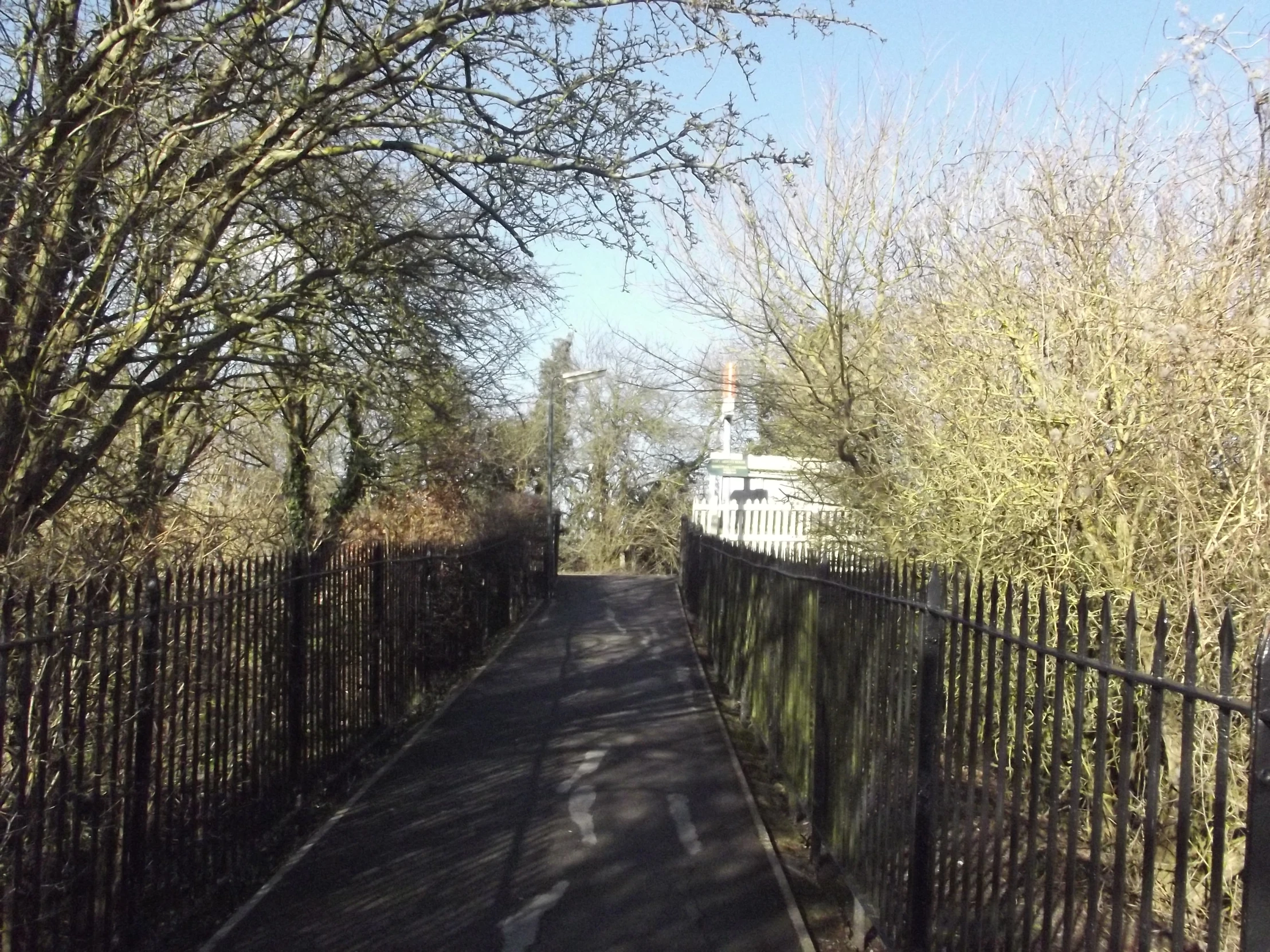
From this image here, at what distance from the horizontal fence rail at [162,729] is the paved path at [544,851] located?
1.48ft

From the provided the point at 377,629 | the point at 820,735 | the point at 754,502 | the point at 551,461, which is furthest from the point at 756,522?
the point at 820,735

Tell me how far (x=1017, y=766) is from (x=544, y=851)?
3.88 meters

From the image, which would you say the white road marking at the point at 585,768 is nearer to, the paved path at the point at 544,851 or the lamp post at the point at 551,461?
the paved path at the point at 544,851

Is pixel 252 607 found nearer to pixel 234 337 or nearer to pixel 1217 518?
pixel 234 337

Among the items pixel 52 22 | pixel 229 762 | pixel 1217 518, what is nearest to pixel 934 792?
pixel 1217 518

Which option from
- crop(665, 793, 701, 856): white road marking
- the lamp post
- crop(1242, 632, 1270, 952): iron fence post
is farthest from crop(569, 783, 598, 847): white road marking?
the lamp post

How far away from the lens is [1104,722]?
330 centimetres

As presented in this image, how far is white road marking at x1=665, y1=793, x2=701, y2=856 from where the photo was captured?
7332 millimetres

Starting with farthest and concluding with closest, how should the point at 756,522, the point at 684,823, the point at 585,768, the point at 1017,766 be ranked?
the point at 756,522 → the point at 585,768 → the point at 684,823 → the point at 1017,766

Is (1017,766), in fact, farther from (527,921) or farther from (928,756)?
(527,921)

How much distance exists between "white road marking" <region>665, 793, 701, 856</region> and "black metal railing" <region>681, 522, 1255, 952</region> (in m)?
0.74

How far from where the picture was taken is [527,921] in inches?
233

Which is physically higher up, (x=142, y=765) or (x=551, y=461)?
(x=551, y=461)

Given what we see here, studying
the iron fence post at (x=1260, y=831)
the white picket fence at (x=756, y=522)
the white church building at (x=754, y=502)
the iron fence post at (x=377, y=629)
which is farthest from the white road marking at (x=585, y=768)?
the white picket fence at (x=756, y=522)
